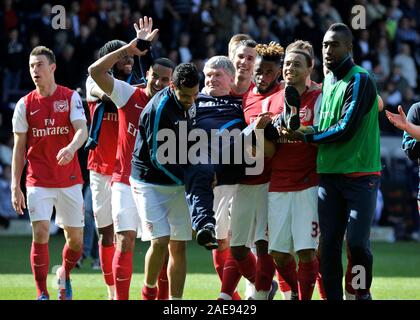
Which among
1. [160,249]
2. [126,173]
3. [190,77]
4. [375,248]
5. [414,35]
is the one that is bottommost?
[375,248]

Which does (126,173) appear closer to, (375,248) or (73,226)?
(73,226)

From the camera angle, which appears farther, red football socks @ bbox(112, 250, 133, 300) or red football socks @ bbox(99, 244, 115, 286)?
red football socks @ bbox(99, 244, 115, 286)

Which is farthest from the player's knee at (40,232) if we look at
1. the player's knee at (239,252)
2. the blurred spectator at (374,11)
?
the blurred spectator at (374,11)

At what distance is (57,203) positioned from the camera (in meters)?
10.9

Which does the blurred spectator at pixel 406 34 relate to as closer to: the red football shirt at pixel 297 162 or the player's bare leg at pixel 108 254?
the player's bare leg at pixel 108 254

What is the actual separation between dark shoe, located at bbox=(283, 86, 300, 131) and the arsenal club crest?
9.31 feet

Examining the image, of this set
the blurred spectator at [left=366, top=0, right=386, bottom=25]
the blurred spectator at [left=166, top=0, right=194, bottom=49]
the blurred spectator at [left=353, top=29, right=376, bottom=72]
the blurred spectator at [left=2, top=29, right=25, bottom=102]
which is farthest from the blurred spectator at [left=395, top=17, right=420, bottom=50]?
the blurred spectator at [left=2, top=29, right=25, bottom=102]

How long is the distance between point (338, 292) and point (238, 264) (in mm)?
1254

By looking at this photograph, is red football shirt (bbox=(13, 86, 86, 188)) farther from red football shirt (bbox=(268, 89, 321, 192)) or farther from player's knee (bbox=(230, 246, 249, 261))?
red football shirt (bbox=(268, 89, 321, 192))

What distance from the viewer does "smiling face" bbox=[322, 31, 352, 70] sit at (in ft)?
29.9

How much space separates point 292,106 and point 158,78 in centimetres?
164

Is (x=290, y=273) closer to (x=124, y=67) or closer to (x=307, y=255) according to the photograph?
(x=307, y=255)

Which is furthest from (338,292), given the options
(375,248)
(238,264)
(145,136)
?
(375,248)

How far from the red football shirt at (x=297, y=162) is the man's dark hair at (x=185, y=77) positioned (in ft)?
3.12
